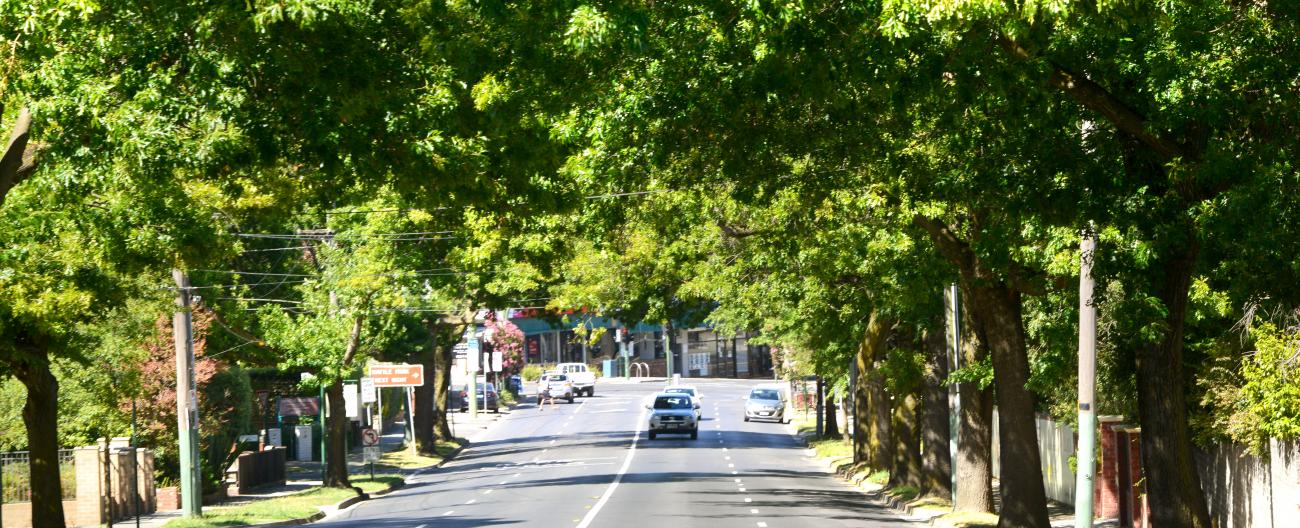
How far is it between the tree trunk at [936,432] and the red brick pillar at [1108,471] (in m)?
3.93

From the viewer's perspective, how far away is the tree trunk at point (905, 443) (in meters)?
32.0

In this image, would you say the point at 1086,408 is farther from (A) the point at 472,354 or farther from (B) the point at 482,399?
(B) the point at 482,399

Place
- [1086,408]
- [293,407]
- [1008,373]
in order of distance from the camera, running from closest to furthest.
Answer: [1086,408]
[1008,373]
[293,407]

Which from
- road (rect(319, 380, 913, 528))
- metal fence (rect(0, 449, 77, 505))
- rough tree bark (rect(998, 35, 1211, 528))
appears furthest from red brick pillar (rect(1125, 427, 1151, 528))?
metal fence (rect(0, 449, 77, 505))

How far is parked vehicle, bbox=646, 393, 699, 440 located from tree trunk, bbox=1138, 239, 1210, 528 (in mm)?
41059

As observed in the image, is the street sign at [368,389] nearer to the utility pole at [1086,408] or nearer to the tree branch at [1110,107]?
the utility pole at [1086,408]

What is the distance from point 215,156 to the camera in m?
12.9

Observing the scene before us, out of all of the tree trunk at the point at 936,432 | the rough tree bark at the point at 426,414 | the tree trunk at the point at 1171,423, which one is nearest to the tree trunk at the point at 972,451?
the tree trunk at the point at 936,432

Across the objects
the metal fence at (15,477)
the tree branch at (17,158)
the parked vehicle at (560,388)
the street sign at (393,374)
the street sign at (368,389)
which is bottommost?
the parked vehicle at (560,388)

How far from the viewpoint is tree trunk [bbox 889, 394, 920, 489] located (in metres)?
32.0

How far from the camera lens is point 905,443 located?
106 feet

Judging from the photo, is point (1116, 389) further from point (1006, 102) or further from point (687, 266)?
point (1006, 102)

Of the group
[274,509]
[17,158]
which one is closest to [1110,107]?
[17,158]

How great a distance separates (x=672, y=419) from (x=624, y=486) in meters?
21.2
